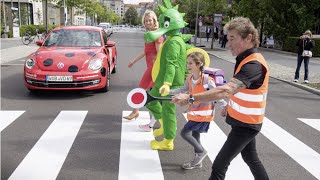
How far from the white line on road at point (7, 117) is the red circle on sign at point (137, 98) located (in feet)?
9.53

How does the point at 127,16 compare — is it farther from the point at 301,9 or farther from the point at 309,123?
the point at 309,123

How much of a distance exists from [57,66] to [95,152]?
344 centimetres

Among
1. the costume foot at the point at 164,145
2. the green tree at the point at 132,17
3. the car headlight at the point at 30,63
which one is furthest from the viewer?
the green tree at the point at 132,17

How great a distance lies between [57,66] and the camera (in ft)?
24.2

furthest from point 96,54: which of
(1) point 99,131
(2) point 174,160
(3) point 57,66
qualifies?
(2) point 174,160

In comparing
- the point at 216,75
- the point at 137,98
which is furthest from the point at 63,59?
the point at 216,75

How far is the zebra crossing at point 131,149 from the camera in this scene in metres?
3.87

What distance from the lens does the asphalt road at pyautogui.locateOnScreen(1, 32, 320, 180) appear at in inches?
158

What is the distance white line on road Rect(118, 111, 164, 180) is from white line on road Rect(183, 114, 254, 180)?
77 cm

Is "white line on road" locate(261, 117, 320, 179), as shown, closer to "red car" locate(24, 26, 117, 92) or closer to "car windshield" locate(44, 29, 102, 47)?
"red car" locate(24, 26, 117, 92)

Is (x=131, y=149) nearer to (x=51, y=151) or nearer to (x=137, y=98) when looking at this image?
(x=51, y=151)

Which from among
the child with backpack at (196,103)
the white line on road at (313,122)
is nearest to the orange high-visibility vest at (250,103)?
the child with backpack at (196,103)

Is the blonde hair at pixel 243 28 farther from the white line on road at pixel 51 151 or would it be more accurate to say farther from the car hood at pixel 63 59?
the car hood at pixel 63 59

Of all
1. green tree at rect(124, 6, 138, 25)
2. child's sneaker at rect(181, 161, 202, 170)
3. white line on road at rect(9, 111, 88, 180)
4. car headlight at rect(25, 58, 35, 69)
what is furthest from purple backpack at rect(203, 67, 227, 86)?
green tree at rect(124, 6, 138, 25)
